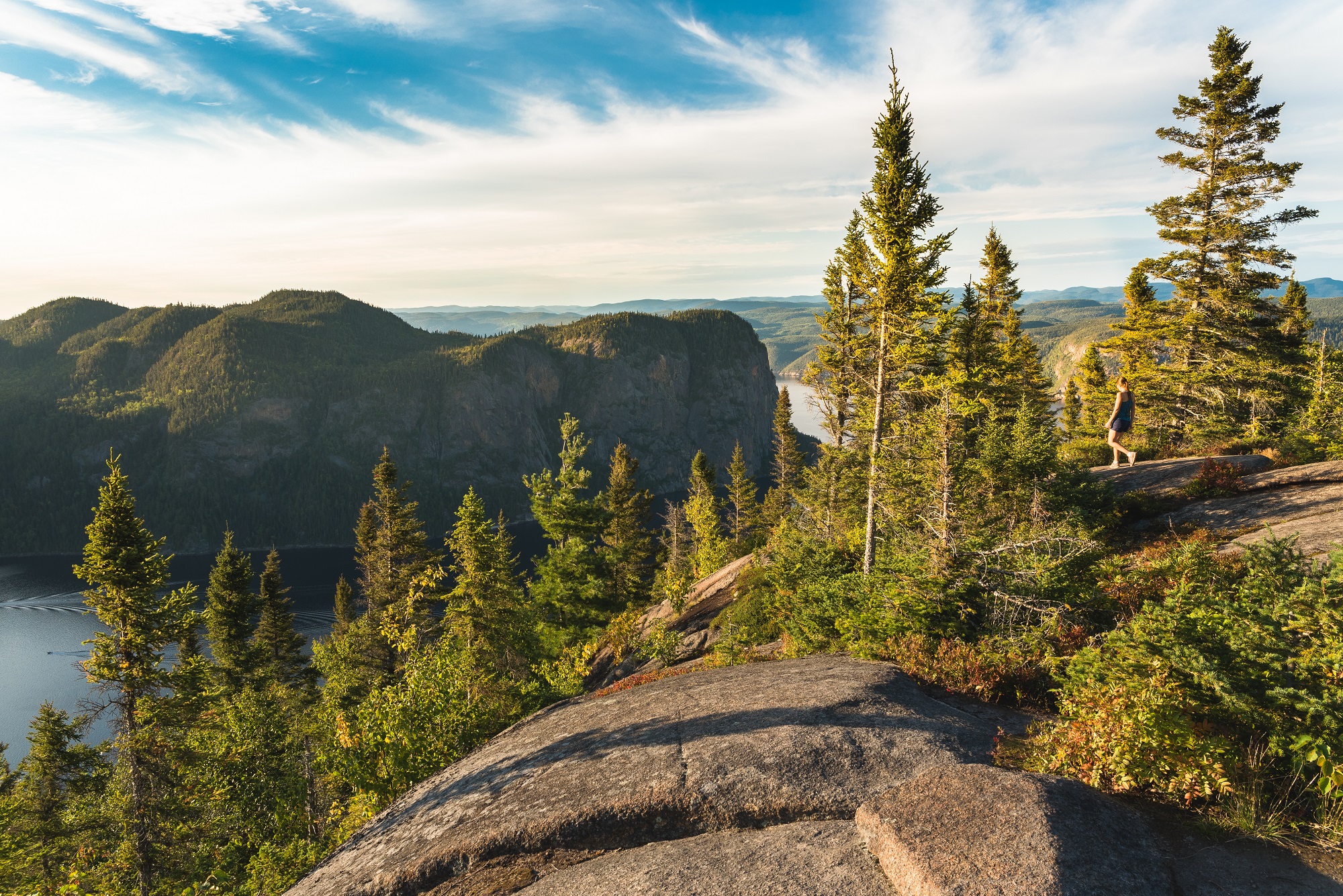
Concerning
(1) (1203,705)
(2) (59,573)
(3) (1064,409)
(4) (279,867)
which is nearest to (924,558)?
(1) (1203,705)

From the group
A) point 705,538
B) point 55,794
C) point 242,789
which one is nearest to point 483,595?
point 242,789

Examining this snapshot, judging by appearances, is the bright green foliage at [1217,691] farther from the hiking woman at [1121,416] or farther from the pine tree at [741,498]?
the pine tree at [741,498]

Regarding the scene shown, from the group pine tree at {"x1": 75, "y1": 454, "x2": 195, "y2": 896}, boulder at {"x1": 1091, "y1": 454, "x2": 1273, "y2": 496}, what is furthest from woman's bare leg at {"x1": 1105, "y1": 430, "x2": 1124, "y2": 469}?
pine tree at {"x1": 75, "y1": 454, "x2": 195, "y2": 896}

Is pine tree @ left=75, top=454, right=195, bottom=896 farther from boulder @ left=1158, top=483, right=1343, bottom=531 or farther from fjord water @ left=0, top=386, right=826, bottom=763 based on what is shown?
boulder @ left=1158, top=483, right=1343, bottom=531

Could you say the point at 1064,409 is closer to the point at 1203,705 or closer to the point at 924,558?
the point at 924,558

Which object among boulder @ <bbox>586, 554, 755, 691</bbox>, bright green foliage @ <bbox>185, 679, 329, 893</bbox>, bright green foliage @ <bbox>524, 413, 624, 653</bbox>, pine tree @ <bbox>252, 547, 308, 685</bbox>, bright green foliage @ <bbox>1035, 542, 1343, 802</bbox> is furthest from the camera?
pine tree @ <bbox>252, 547, 308, 685</bbox>

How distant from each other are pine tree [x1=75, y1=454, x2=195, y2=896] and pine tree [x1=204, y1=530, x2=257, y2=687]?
68.5 feet

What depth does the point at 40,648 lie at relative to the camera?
9956 cm

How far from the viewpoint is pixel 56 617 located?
117 meters

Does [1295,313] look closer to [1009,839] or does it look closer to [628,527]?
[1009,839]

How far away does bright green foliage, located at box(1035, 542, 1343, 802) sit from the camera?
5672 millimetres

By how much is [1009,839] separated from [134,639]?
23914 millimetres

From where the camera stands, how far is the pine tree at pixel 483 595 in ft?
85.0

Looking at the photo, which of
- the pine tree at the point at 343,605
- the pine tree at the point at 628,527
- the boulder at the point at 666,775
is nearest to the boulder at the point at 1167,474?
the boulder at the point at 666,775
